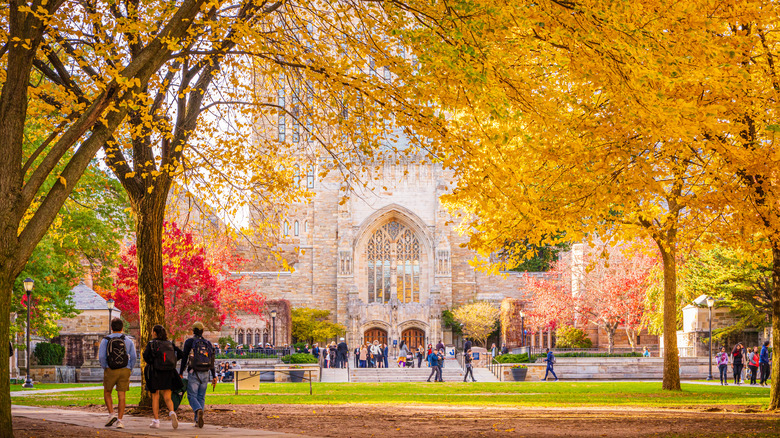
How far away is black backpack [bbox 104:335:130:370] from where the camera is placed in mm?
10352

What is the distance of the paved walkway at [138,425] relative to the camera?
909 cm

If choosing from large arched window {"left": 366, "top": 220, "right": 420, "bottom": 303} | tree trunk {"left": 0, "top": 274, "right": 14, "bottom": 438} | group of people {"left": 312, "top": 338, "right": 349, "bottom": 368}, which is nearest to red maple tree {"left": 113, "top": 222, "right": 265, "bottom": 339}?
group of people {"left": 312, "top": 338, "right": 349, "bottom": 368}

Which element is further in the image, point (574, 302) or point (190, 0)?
point (574, 302)

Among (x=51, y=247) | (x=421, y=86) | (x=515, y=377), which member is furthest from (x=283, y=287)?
(x=421, y=86)

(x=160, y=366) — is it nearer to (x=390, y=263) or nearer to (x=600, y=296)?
(x=600, y=296)

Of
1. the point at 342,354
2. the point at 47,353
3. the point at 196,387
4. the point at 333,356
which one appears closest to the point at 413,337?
the point at 333,356

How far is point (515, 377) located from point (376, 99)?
855 inches

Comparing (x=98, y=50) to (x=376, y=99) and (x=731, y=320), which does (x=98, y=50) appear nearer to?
(x=376, y=99)

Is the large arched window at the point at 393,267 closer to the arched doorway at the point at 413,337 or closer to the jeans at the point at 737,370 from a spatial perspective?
the arched doorway at the point at 413,337

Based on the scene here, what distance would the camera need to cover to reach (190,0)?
28.4ft

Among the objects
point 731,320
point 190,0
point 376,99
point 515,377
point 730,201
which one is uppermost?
point 190,0

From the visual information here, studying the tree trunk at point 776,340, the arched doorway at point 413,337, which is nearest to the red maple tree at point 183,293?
the arched doorway at point 413,337

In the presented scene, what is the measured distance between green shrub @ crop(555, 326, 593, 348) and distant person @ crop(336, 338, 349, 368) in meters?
12.3

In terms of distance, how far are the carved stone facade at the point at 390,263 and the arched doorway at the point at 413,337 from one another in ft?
0.21
